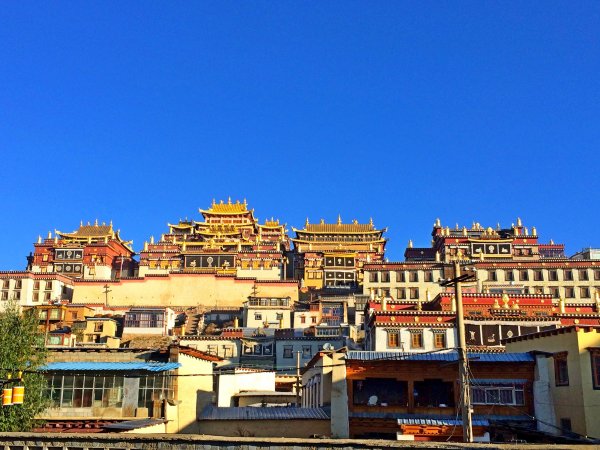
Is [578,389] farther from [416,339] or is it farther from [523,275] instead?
[523,275]

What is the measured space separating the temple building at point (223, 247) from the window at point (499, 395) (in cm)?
6197

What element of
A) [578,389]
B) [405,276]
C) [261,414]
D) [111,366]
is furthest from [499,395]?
[405,276]

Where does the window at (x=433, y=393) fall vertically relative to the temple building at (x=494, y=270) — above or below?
below

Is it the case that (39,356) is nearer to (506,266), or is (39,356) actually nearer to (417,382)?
(417,382)

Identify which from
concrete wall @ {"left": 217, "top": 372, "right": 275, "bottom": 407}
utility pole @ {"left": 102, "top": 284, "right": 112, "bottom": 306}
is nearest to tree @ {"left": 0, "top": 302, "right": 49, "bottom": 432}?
concrete wall @ {"left": 217, "top": 372, "right": 275, "bottom": 407}

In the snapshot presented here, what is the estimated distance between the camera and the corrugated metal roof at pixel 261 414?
34.6 m

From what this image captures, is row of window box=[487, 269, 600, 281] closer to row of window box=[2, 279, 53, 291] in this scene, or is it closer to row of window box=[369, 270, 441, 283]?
row of window box=[369, 270, 441, 283]

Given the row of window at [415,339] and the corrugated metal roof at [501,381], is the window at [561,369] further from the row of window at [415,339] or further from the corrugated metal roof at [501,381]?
the row of window at [415,339]

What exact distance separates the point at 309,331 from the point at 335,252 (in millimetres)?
32645

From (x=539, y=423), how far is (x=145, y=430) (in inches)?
789

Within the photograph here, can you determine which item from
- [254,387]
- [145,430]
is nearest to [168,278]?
[254,387]

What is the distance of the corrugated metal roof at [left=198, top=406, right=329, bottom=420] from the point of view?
113 feet

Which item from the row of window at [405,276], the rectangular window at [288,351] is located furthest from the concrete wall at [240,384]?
the row of window at [405,276]

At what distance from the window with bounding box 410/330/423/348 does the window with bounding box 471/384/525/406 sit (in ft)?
55.2
